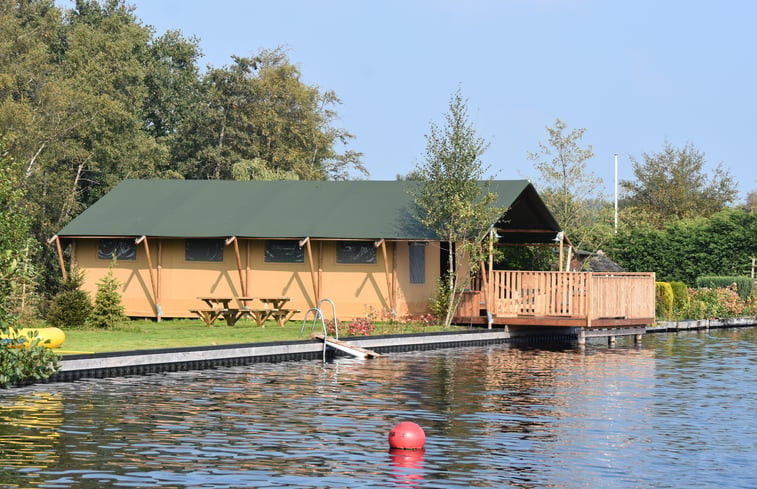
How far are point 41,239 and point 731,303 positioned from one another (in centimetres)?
2951

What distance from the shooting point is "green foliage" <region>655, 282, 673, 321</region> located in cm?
4238

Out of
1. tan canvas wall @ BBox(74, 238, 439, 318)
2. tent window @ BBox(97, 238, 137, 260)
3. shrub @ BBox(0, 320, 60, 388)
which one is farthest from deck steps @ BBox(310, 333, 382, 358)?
shrub @ BBox(0, 320, 60, 388)

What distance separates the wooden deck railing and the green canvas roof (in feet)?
7.39

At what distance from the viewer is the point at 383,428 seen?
16.5 m

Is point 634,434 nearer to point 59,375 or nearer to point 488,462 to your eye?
point 488,462

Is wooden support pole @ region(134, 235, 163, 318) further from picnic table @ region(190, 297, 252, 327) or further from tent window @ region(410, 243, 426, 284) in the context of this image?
tent window @ region(410, 243, 426, 284)

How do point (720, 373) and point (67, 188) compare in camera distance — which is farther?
point (67, 188)

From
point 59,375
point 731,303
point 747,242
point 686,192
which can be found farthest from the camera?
point 686,192

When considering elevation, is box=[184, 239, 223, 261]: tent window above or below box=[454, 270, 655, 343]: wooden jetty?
above

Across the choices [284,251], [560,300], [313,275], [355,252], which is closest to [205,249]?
[284,251]

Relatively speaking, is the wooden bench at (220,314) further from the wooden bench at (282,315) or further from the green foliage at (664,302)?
the green foliage at (664,302)

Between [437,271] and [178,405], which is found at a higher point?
[437,271]

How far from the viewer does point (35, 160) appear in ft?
171

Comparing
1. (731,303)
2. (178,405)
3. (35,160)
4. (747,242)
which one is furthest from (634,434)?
(35,160)
